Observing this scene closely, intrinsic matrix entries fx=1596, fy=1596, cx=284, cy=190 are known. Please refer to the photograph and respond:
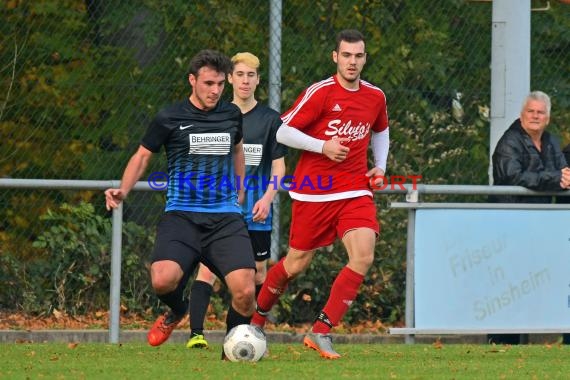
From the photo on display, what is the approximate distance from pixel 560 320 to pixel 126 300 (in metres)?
3.82

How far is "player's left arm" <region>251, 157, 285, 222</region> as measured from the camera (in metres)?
11.5

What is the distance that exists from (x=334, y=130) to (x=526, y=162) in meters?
3.19

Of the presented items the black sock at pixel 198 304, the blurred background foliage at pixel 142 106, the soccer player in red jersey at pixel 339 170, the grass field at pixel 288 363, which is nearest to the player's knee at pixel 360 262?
the soccer player in red jersey at pixel 339 170

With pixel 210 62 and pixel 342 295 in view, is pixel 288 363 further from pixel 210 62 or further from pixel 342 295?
pixel 210 62

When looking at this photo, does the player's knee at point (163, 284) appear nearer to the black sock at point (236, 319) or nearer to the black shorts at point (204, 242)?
the black shorts at point (204, 242)

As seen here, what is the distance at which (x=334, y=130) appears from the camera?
36.5ft

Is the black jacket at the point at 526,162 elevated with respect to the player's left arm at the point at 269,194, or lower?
elevated

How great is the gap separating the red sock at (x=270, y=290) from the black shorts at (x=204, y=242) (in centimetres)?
112

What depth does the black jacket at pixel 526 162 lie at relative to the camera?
44.7 ft

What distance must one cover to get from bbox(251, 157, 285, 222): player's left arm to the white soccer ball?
1.50m

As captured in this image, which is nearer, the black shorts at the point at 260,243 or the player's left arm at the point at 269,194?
the player's left arm at the point at 269,194

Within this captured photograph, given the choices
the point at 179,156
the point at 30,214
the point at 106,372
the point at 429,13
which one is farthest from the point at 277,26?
the point at 106,372

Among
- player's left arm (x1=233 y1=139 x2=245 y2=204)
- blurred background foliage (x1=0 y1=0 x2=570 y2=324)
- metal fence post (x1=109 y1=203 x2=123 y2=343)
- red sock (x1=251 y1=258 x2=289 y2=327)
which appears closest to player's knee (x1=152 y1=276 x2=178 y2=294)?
player's left arm (x1=233 y1=139 x2=245 y2=204)

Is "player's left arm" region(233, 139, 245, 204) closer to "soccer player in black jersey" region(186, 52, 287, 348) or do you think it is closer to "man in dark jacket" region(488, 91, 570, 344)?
"soccer player in black jersey" region(186, 52, 287, 348)
